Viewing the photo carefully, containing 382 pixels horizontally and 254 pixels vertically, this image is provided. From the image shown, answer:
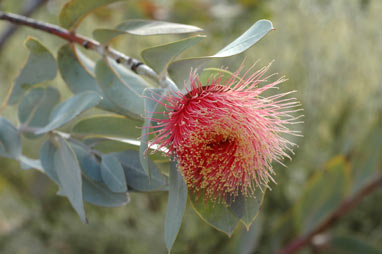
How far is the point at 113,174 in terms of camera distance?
1.87ft

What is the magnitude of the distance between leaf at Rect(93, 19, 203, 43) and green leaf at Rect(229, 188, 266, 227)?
0.24 metres

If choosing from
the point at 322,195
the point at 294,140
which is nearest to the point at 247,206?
the point at 322,195

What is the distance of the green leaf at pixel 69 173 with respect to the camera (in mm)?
526

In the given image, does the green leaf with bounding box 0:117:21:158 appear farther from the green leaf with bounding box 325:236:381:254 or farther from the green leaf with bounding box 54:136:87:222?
the green leaf with bounding box 325:236:381:254

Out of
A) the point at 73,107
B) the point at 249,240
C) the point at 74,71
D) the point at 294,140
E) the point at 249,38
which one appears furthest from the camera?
the point at 294,140

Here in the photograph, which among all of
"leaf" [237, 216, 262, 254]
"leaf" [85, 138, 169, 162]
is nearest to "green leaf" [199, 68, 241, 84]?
"leaf" [85, 138, 169, 162]

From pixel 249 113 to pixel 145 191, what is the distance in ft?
0.60

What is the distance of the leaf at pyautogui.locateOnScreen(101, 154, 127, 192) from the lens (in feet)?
1.85

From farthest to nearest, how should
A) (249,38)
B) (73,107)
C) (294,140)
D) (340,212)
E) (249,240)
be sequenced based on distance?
(294,140), (340,212), (249,240), (73,107), (249,38)

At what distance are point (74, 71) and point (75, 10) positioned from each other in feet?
0.32

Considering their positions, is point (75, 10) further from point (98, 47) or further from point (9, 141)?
point (9, 141)

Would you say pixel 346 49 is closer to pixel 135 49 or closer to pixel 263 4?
pixel 263 4

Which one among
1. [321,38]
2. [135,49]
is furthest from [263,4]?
[135,49]

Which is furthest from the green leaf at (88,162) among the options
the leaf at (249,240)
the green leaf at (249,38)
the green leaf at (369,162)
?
the green leaf at (369,162)
